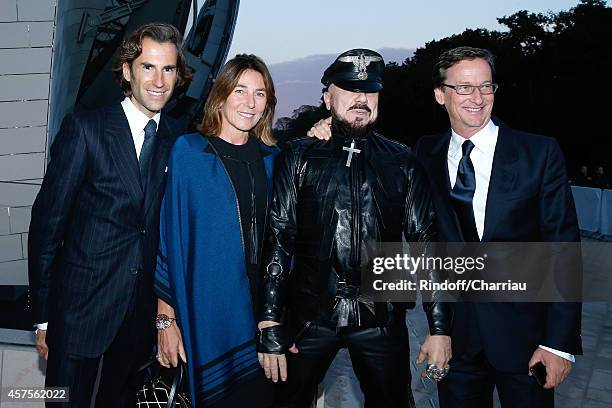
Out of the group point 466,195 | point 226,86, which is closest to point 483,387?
point 466,195

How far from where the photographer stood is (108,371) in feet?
7.92

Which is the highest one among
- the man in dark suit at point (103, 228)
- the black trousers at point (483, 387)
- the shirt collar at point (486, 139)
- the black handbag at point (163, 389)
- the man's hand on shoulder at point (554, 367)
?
the shirt collar at point (486, 139)

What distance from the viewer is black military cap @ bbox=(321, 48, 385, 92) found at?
2.31 metres

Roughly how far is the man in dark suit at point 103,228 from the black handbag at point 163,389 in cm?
22

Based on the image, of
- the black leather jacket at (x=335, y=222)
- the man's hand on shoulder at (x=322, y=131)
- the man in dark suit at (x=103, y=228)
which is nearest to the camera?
the man in dark suit at (x=103, y=228)

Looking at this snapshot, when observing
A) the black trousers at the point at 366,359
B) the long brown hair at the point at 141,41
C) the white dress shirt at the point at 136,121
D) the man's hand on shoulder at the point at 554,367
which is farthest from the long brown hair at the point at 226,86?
the man's hand on shoulder at the point at 554,367

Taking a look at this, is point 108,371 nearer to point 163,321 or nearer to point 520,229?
point 163,321

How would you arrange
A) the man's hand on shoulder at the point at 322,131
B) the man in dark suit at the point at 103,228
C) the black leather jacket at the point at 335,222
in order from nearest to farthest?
the man in dark suit at the point at 103,228, the black leather jacket at the point at 335,222, the man's hand on shoulder at the point at 322,131

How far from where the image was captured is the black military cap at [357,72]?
2.31 m

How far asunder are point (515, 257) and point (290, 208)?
105 cm

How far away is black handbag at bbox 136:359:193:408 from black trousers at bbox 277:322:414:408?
1.87 feet

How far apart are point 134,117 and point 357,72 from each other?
1050mm

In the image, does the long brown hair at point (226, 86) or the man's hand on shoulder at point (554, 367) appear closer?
the man's hand on shoulder at point (554, 367)

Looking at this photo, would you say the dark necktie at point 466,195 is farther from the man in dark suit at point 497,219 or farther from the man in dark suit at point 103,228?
the man in dark suit at point 103,228
